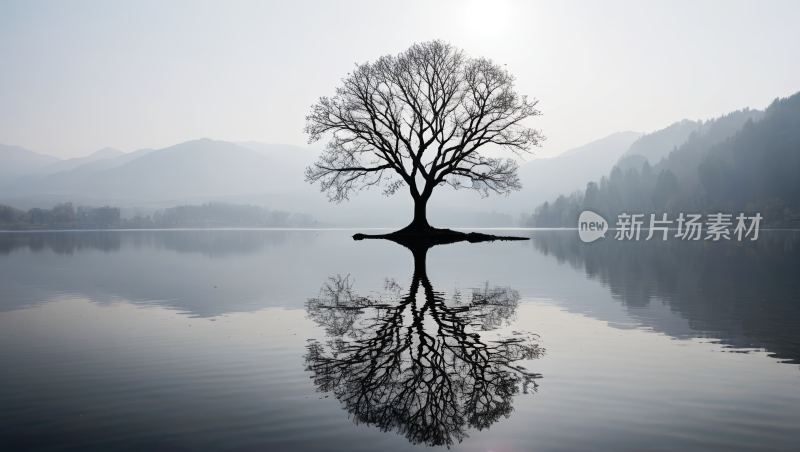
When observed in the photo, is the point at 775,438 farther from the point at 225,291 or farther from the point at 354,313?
the point at 225,291

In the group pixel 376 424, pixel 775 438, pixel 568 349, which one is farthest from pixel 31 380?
pixel 775 438

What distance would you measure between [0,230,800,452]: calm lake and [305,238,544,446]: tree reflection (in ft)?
0.12

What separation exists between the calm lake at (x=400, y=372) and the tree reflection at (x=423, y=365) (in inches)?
1.4

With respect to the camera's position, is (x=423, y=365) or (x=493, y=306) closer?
(x=423, y=365)

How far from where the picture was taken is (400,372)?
7.11m

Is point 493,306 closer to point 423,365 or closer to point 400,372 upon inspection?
point 423,365

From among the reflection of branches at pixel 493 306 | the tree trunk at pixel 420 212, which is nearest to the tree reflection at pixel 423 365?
the reflection of branches at pixel 493 306

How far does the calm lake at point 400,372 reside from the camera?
5.15 m

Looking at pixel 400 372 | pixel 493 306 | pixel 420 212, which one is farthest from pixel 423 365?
pixel 420 212

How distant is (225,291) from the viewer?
54.5 feet

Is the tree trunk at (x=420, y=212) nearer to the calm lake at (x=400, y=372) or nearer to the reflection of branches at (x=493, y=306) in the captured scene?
the reflection of branches at (x=493, y=306)

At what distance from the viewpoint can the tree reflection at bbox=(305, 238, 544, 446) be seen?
5.62m

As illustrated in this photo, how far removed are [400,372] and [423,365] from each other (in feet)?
1.59

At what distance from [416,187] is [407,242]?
17.0ft
